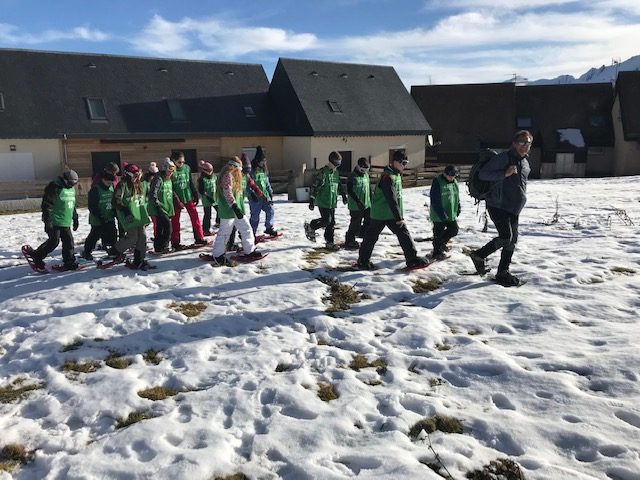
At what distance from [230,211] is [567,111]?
35679 millimetres

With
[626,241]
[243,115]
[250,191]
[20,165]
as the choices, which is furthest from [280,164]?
[626,241]

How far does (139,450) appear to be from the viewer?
12.7 ft

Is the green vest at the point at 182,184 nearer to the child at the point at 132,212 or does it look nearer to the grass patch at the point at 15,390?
the child at the point at 132,212

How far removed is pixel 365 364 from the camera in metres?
5.18

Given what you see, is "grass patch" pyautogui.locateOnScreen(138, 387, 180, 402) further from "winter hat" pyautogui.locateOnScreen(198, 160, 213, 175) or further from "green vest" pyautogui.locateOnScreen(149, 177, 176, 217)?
"winter hat" pyautogui.locateOnScreen(198, 160, 213, 175)

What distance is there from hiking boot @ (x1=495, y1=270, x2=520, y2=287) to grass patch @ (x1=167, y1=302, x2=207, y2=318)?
4.11 meters

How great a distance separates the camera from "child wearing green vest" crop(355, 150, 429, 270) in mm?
7961

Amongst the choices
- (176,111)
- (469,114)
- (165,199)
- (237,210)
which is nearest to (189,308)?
(237,210)

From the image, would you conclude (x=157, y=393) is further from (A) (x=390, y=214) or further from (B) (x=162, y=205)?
(B) (x=162, y=205)

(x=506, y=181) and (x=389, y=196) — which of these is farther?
(x=389, y=196)

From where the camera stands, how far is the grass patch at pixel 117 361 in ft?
17.3

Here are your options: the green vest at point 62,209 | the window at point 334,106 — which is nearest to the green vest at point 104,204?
the green vest at point 62,209

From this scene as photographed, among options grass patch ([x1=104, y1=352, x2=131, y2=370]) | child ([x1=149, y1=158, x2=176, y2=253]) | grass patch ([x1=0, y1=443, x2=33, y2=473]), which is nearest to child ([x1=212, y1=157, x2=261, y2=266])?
child ([x1=149, y1=158, x2=176, y2=253])

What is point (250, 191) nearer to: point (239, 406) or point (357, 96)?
point (239, 406)
